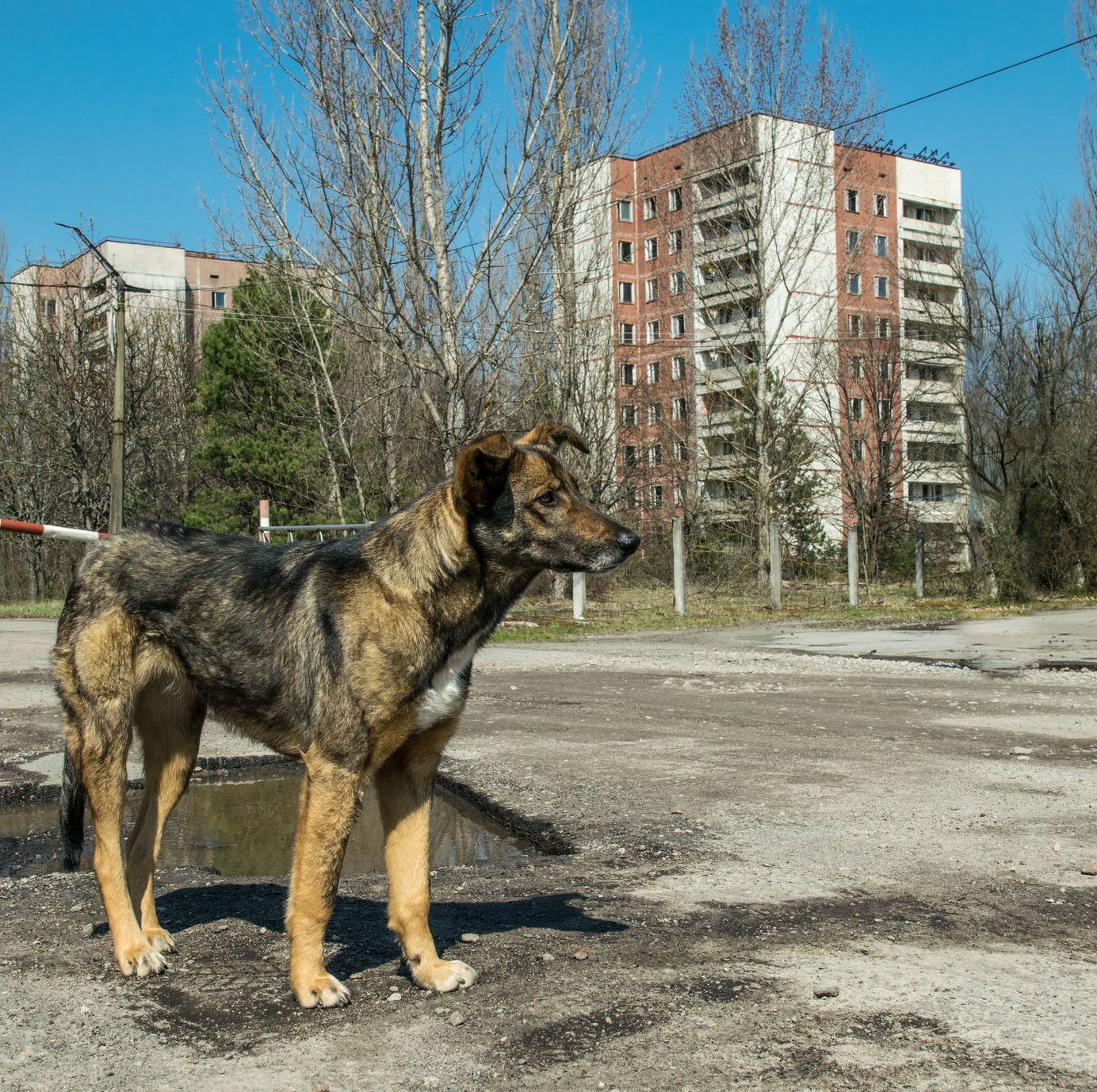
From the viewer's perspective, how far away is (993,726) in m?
9.16

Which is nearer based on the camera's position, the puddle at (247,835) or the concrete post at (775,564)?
the puddle at (247,835)

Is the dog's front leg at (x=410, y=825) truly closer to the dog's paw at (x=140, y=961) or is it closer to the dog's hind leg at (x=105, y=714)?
the dog's paw at (x=140, y=961)

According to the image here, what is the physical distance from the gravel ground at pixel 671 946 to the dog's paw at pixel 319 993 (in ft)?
0.12

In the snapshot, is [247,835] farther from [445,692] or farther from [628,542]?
[628,542]

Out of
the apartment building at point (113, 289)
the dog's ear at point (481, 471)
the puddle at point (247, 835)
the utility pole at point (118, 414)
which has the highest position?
the apartment building at point (113, 289)

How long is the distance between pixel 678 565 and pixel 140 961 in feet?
65.3

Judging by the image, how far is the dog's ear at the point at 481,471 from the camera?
3607mm

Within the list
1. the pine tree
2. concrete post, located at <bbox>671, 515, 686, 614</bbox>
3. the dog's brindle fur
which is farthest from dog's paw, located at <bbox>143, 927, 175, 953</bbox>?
the pine tree

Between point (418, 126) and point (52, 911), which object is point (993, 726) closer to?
point (52, 911)

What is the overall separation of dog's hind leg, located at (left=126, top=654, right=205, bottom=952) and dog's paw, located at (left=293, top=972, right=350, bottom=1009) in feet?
3.22

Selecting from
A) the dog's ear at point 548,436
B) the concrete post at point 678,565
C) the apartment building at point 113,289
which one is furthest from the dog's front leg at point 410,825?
the apartment building at point 113,289

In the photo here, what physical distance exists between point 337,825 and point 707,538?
30517 millimetres

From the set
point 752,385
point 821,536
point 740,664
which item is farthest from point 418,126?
point 821,536

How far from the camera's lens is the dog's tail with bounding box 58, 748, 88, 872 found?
4355mm
